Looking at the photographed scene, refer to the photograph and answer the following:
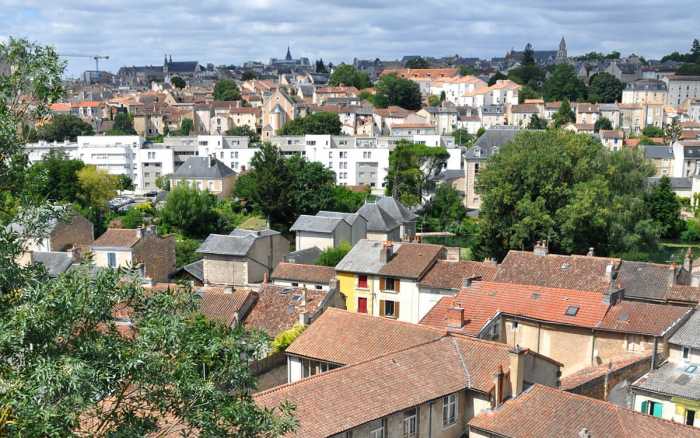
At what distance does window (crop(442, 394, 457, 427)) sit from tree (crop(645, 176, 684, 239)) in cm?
4430

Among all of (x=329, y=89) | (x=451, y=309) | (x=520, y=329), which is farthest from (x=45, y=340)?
(x=329, y=89)

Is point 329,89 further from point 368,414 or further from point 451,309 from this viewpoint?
point 368,414

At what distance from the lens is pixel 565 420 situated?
59.7ft

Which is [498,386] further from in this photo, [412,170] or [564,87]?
[564,87]

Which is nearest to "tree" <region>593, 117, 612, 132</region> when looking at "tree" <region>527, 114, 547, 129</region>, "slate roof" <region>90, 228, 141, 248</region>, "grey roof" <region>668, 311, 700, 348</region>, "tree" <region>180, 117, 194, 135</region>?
"tree" <region>527, 114, 547, 129</region>

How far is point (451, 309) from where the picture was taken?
25844 millimetres

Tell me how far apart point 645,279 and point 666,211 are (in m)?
30.3

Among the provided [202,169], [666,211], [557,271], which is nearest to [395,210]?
[557,271]

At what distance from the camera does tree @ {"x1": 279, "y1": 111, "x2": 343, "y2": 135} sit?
91.1m

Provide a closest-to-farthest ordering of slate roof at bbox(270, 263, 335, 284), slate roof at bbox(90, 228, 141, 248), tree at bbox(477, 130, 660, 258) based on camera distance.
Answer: slate roof at bbox(270, 263, 335, 284) → tree at bbox(477, 130, 660, 258) → slate roof at bbox(90, 228, 141, 248)

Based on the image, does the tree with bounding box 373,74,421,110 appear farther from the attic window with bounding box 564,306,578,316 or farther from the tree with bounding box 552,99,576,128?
the attic window with bounding box 564,306,578,316

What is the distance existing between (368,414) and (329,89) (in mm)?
125245

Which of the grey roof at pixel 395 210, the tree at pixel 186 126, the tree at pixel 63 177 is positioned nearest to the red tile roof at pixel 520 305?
the grey roof at pixel 395 210

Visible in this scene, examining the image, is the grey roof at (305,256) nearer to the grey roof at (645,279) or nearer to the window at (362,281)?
the window at (362,281)
